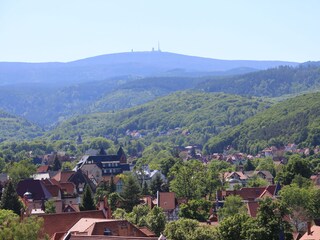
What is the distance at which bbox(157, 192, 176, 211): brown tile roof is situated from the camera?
3132 inches

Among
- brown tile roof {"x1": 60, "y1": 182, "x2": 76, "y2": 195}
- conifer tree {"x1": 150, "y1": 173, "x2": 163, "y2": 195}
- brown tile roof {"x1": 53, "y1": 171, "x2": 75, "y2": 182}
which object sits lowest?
brown tile roof {"x1": 53, "y1": 171, "x2": 75, "y2": 182}

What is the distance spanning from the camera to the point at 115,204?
265 ft

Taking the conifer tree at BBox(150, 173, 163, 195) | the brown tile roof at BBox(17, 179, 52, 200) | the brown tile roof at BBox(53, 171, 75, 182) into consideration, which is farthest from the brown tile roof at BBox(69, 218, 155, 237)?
the brown tile roof at BBox(53, 171, 75, 182)

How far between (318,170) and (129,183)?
1822 inches

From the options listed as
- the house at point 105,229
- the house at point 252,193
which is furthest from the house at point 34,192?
the house at point 105,229

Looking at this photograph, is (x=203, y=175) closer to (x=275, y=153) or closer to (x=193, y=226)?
(x=193, y=226)

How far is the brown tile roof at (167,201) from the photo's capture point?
261 ft

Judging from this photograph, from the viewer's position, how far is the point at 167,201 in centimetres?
Answer: 8031

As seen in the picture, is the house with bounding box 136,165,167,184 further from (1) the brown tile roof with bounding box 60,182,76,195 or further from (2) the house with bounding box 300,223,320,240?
(2) the house with bounding box 300,223,320,240

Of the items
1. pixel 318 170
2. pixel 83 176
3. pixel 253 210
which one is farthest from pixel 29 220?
pixel 318 170

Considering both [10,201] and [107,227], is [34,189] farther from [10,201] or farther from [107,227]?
[107,227]

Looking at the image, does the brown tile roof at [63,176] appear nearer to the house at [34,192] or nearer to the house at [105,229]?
the house at [34,192]

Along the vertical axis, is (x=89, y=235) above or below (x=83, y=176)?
above

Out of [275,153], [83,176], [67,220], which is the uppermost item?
[67,220]
